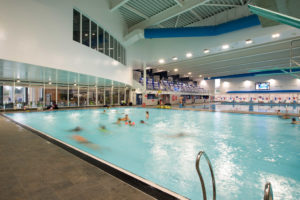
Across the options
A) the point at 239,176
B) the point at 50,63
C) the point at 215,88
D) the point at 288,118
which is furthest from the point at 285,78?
the point at 50,63

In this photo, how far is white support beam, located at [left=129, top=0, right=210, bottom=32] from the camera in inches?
367

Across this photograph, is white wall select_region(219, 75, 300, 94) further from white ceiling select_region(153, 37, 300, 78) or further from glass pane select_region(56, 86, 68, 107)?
glass pane select_region(56, 86, 68, 107)

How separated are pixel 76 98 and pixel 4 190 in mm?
16851

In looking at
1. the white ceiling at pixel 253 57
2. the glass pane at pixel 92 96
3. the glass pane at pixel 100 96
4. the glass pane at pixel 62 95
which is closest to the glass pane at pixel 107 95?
the glass pane at pixel 100 96

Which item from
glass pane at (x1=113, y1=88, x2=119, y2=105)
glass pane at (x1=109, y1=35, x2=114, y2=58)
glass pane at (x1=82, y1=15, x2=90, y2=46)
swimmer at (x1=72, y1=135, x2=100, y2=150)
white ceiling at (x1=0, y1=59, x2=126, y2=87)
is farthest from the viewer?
glass pane at (x1=113, y1=88, x2=119, y2=105)

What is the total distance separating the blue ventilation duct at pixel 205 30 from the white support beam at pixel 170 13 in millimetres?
797

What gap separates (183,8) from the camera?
9891 millimetres

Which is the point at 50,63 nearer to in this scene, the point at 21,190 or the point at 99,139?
the point at 99,139

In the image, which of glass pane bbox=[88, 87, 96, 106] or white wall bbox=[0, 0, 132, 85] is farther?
glass pane bbox=[88, 87, 96, 106]

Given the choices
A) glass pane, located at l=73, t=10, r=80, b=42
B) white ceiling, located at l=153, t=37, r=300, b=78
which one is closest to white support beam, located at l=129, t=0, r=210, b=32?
white ceiling, located at l=153, t=37, r=300, b=78

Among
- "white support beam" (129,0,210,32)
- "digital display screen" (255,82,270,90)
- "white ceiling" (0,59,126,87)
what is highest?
"white support beam" (129,0,210,32)

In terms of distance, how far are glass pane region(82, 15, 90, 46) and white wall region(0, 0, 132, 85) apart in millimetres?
322

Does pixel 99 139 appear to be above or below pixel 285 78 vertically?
below

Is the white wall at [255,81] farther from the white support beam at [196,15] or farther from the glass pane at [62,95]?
the glass pane at [62,95]
